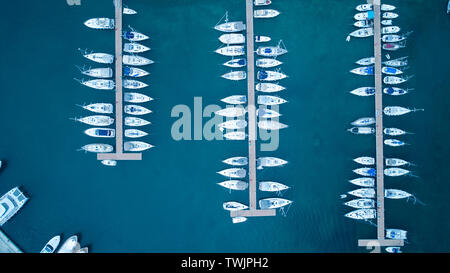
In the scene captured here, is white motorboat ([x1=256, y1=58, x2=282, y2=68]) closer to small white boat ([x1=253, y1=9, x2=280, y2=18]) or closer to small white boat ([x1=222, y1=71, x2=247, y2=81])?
small white boat ([x1=222, y1=71, x2=247, y2=81])

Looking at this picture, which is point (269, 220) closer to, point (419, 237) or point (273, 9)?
point (419, 237)

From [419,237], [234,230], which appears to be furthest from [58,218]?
[419,237]

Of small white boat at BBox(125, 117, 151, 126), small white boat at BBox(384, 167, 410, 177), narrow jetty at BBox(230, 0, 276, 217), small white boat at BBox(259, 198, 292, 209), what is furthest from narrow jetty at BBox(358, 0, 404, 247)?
small white boat at BBox(125, 117, 151, 126)

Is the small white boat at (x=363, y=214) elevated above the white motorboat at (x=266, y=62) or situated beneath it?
situated beneath

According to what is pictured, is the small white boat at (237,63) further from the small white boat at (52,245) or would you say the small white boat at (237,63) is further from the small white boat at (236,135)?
the small white boat at (52,245)

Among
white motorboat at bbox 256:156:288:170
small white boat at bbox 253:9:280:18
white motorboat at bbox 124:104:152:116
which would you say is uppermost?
small white boat at bbox 253:9:280:18

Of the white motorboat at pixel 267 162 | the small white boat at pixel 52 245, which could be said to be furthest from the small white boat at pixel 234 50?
the small white boat at pixel 52 245
